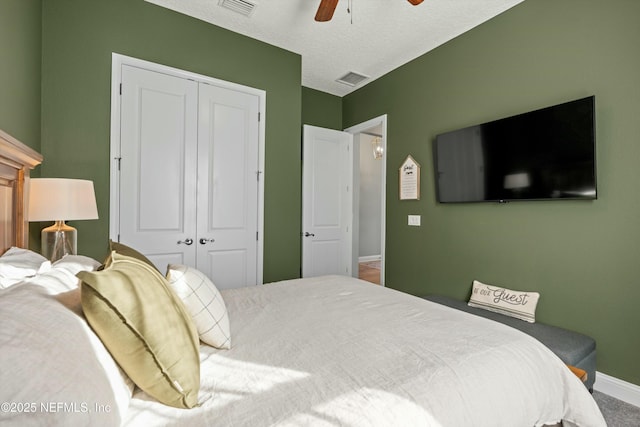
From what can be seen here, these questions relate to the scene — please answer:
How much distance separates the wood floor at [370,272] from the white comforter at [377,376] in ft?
12.0

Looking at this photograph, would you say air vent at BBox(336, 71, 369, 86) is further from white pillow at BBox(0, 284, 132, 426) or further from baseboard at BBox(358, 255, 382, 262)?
baseboard at BBox(358, 255, 382, 262)

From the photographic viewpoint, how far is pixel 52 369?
56 cm

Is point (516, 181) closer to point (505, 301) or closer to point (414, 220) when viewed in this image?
point (505, 301)

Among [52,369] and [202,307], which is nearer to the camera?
[52,369]

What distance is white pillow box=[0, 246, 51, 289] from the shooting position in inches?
39.0

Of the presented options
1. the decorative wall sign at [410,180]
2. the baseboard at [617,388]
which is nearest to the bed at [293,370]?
the baseboard at [617,388]

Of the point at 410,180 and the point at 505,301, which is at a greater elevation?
the point at 410,180

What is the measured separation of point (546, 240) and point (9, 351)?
114 inches

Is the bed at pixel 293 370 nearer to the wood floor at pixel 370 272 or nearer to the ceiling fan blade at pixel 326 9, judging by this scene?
the ceiling fan blade at pixel 326 9

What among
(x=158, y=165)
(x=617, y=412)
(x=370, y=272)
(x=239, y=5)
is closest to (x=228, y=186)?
(x=158, y=165)

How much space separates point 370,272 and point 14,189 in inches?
202

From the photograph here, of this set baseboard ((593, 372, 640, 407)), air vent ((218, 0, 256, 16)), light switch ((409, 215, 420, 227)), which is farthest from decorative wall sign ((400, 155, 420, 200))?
air vent ((218, 0, 256, 16))

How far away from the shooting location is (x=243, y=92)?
10.4 feet

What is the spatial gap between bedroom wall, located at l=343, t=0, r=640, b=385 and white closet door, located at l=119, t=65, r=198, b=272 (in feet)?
7.79
